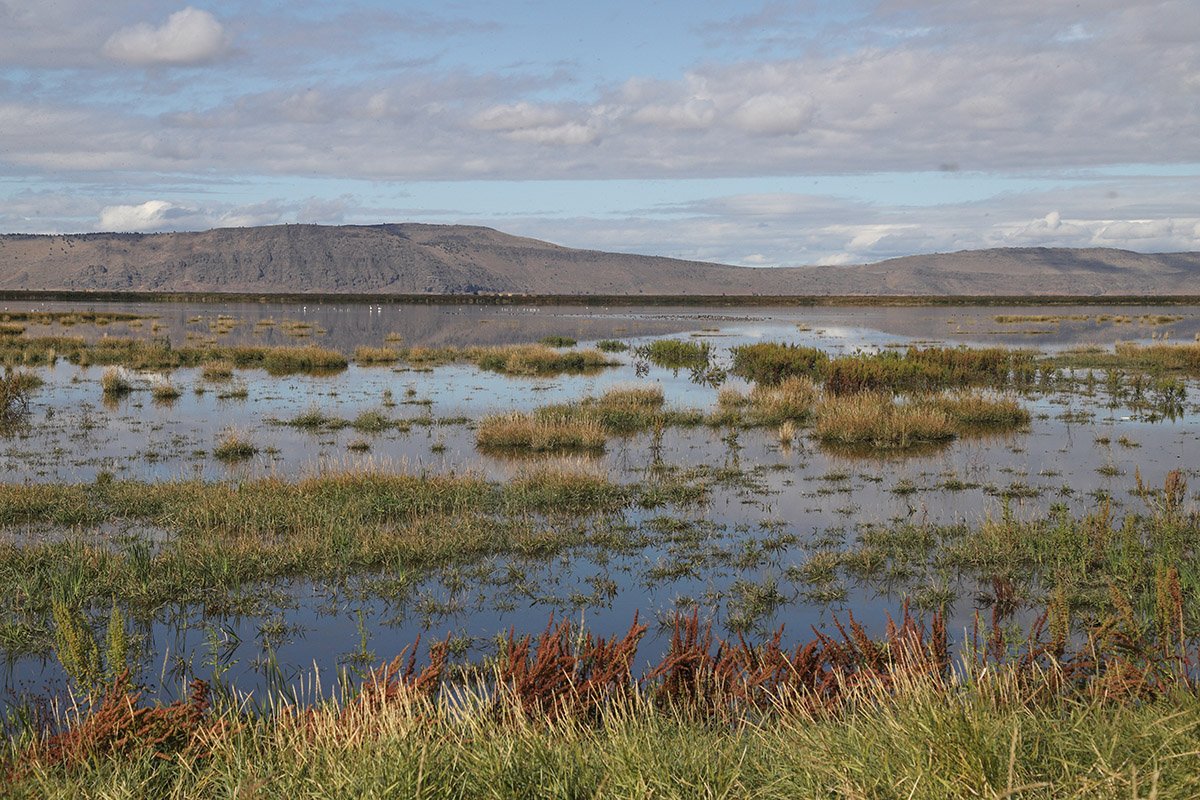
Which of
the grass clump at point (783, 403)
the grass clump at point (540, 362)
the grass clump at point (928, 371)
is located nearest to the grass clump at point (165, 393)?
the grass clump at point (540, 362)

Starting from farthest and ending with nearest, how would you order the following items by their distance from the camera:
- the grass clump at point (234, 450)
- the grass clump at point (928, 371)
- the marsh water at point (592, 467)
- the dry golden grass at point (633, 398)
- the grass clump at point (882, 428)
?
the grass clump at point (928, 371), the dry golden grass at point (633, 398), the grass clump at point (882, 428), the grass clump at point (234, 450), the marsh water at point (592, 467)

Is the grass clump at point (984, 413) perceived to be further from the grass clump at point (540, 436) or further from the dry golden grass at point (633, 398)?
the grass clump at point (540, 436)

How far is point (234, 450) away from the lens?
19031mm

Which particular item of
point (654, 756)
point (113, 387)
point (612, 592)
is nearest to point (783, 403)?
point (612, 592)

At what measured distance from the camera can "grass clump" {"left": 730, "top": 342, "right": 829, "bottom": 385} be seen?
3247 centimetres

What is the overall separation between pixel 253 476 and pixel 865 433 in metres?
11.8

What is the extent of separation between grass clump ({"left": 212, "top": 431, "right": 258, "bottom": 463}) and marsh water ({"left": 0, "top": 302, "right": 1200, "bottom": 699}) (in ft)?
0.93

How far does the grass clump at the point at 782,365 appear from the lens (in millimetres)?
32469

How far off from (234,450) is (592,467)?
6.89m

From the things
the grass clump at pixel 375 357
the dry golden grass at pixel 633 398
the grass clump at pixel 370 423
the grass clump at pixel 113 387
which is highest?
the grass clump at pixel 375 357

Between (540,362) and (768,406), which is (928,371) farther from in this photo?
(540,362)

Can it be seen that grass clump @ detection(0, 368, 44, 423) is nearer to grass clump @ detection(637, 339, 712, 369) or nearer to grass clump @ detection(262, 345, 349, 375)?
grass clump @ detection(262, 345, 349, 375)

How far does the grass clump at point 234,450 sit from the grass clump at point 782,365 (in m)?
17.0

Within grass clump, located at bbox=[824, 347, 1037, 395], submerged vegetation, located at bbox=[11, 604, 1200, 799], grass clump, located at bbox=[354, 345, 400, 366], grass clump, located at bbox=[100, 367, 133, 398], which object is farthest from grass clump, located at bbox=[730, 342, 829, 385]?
submerged vegetation, located at bbox=[11, 604, 1200, 799]
